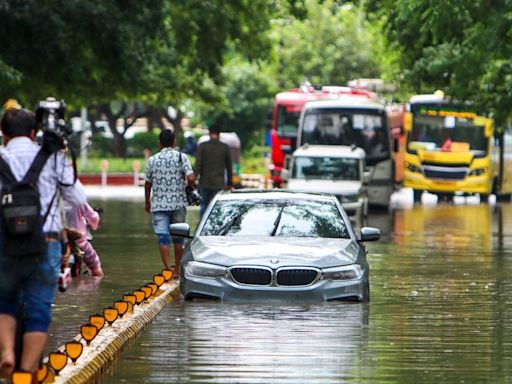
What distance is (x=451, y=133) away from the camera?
164ft

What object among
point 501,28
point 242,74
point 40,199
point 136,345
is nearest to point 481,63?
point 501,28

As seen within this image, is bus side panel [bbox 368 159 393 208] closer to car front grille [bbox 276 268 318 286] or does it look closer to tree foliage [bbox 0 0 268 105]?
tree foliage [bbox 0 0 268 105]

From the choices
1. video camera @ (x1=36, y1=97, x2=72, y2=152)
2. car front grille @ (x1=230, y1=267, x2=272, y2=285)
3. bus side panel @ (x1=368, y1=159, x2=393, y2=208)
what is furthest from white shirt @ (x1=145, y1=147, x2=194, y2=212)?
bus side panel @ (x1=368, y1=159, x2=393, y2=208)

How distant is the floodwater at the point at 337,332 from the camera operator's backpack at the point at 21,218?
5.84 feet

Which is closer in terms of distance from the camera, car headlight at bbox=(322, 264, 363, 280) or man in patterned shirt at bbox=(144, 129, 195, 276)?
car headlight at bbox=(322, 264, 363, 280)

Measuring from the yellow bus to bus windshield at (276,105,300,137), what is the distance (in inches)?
143

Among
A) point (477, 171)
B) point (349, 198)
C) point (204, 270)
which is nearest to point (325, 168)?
point (349, 198)

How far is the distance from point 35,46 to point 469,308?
13549mm

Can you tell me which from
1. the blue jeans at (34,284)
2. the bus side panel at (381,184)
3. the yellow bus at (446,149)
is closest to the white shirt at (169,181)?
the blue jeans at (34,284)

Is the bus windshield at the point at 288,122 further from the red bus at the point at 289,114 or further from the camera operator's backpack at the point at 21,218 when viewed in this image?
the camera operator's backpack at the point at 21,218

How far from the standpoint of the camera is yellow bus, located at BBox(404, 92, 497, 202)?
4938 cm

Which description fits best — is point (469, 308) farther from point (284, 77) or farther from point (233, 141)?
point (284, 77)

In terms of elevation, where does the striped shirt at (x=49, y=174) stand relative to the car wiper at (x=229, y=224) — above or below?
above

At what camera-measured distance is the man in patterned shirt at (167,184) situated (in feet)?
62.0
